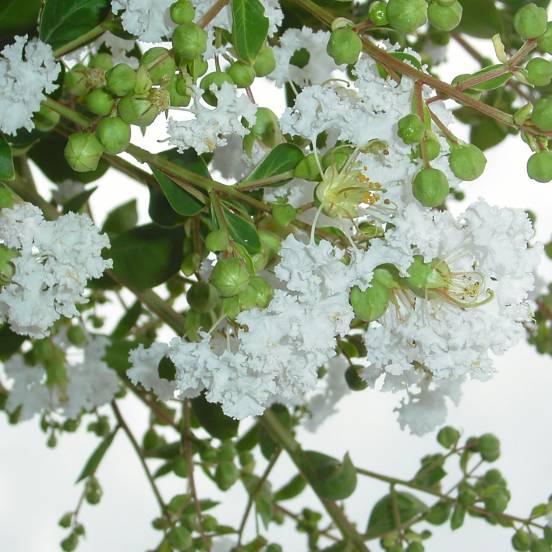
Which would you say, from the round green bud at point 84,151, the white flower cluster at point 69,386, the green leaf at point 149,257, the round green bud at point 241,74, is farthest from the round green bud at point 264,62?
the white flower cluster at point 69,386

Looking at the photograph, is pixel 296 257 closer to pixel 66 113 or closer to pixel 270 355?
pixel 270 355

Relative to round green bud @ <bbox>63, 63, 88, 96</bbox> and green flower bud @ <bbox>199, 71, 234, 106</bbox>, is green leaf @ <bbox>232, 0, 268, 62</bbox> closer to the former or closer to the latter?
green flower bud @ <bbox>199, 71, 234, 106</bbox>

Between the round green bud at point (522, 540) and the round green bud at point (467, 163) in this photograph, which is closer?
the round green bud at point (467, 163)

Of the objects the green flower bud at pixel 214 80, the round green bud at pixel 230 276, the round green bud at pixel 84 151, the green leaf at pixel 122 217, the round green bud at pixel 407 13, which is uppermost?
the green leaf at pixel 122 217

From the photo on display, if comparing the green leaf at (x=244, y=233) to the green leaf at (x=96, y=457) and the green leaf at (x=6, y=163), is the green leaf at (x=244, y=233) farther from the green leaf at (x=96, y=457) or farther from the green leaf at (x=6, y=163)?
the green leaf at (x=96, y=457)

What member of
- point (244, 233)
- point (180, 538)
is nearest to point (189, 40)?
point (244, 233)

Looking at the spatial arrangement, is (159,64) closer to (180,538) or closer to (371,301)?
(371,301)
